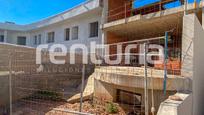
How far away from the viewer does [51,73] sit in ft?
28.8

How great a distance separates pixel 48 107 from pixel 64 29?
375 inches

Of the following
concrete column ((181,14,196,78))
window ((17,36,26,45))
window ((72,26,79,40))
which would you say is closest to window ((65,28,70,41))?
window ((72,26,79,40))

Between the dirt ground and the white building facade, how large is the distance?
591 cm

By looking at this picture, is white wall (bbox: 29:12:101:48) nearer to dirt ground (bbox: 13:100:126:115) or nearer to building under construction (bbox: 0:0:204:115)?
building under construction (bbox: 0:0:204:115)

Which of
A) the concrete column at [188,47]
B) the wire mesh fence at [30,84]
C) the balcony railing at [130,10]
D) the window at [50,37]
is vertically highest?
the balcony railing at [130,10]

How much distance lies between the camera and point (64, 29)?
48.1 ft

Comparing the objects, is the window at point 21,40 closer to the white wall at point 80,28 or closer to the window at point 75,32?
the white wall at point 80,28

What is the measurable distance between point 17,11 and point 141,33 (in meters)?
15.1

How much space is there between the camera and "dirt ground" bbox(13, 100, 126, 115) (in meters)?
5.91

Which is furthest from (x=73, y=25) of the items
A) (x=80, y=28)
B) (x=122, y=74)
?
(x=122, y=74)

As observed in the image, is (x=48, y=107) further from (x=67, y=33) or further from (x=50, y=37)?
(x=50, y=37)

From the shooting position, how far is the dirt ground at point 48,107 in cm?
591

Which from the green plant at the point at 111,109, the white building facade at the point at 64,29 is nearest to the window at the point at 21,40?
the white building facade at the point at 64,29

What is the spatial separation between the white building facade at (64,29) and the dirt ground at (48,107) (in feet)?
19.4
